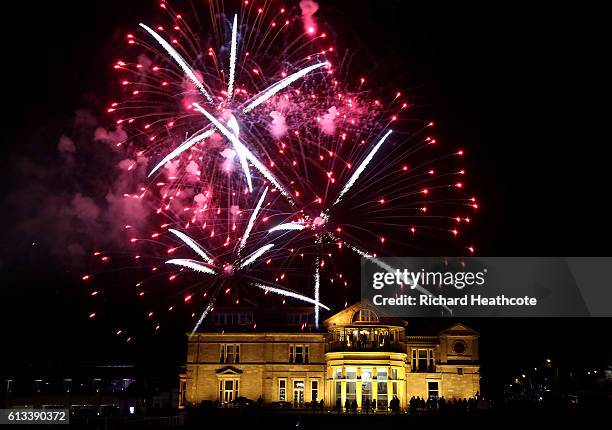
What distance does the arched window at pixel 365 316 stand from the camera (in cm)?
4866

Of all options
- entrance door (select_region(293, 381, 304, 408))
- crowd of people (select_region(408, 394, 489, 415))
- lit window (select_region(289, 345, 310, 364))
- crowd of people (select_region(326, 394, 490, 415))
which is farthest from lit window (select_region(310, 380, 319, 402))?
crowd of people (select_region(408, 394, 489, 415))

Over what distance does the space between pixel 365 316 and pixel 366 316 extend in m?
0.08

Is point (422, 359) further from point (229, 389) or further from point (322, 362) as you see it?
point (229, 389)

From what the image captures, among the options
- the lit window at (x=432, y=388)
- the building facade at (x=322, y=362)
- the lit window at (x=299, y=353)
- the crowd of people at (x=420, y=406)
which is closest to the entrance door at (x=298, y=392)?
the building facade at (x=322, y=362)

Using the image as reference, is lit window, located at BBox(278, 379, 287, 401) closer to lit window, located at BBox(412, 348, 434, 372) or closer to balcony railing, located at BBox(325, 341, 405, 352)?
balcony railing, located at BBox(325, 341, 405, 352)

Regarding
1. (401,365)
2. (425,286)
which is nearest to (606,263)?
(425,286)

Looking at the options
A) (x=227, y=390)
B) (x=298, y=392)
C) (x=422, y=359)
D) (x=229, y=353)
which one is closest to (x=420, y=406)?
(x=422, y=359)

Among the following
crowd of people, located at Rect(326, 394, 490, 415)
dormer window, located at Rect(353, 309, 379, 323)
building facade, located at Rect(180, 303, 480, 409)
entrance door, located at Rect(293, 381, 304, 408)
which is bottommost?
crowd of people, located at Rect(326, 394, 490, 415)

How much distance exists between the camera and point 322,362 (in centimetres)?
5059

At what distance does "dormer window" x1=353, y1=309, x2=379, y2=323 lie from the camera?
4866 centimetres

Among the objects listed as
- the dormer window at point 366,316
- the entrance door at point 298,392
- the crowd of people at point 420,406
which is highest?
the dormer window at point 366,316

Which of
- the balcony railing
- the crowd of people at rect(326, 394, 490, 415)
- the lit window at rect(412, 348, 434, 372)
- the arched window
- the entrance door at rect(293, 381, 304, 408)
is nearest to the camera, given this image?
the crowd of people at rect(326, 394, 490, 415)

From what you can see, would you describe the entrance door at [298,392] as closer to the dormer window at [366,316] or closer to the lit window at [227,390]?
the lit window at [227,390]

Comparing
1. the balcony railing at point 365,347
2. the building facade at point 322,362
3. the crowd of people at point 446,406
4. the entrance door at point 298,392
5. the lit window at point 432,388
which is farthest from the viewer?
the entrance door at point 298,392
